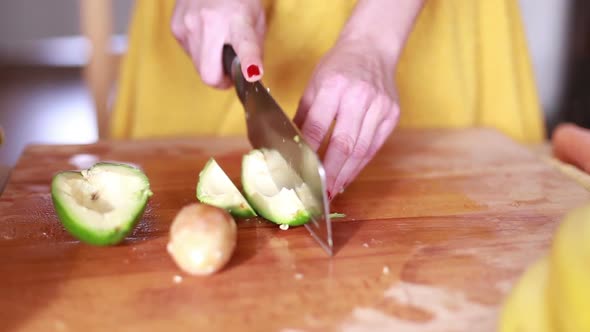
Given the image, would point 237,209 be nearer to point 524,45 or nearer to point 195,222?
point 195,222

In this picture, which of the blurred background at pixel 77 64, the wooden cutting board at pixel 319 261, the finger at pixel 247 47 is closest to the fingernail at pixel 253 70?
the finger at pixel 247 47

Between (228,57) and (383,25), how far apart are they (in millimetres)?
299

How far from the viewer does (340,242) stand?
931 mm

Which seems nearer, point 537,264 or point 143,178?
point 537,264

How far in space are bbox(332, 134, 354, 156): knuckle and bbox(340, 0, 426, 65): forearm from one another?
0.23 m

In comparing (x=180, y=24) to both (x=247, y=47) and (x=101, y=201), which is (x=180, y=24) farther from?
(x=101, y=201)

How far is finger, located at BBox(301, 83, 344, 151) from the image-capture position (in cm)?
107

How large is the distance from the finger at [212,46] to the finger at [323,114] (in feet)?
0.66

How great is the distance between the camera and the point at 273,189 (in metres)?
1.03

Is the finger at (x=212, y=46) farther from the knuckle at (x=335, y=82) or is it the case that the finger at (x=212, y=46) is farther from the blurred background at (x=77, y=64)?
the blurred background at (x=77, y=64)

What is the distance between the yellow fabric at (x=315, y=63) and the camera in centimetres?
145

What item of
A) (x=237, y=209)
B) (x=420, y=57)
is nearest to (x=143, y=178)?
Answer: (x=237, y=209)

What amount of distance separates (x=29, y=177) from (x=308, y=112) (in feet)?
1.66

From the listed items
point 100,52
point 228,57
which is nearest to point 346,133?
point 228,57
